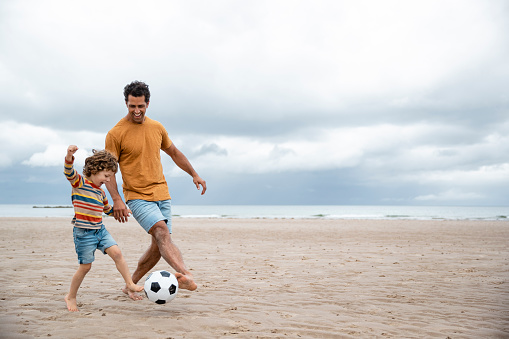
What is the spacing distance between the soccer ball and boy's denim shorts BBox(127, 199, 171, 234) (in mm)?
528

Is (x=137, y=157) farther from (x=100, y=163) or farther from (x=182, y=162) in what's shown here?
(x=182, y=162)

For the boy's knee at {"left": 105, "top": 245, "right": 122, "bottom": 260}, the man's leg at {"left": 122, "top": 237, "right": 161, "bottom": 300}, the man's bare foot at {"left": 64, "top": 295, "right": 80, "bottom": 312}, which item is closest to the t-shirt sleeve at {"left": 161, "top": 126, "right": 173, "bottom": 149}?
the man's leg at {"left": 122, "top": 237, "right": 161, "bottom": 300}

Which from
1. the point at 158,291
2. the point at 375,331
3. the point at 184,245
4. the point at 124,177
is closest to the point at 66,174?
the point at 124,177

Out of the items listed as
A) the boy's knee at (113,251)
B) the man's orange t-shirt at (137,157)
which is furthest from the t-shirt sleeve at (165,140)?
the boy's knee at (113,251)

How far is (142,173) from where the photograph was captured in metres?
4.68

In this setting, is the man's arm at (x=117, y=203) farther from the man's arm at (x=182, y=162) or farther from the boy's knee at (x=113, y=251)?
the man's arm at (x=182, y=162)

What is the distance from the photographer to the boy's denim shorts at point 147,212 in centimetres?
452

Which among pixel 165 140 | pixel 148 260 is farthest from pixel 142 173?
pixel 148 260

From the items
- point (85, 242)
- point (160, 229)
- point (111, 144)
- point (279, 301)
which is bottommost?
point (279, 301)

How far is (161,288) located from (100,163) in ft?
4.75

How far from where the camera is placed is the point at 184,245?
12.7 metres

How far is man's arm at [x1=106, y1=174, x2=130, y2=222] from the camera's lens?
14.5ft

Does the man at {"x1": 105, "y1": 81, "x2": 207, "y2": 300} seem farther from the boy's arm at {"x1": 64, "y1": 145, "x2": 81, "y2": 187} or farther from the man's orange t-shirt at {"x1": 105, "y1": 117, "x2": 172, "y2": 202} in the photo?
the boy's arm at {"x1": 64, "y1": 145, "x2": 81, "y2": 187}

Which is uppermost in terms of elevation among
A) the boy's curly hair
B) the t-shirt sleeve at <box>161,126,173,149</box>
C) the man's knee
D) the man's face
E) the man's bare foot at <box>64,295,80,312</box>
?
the man's face
